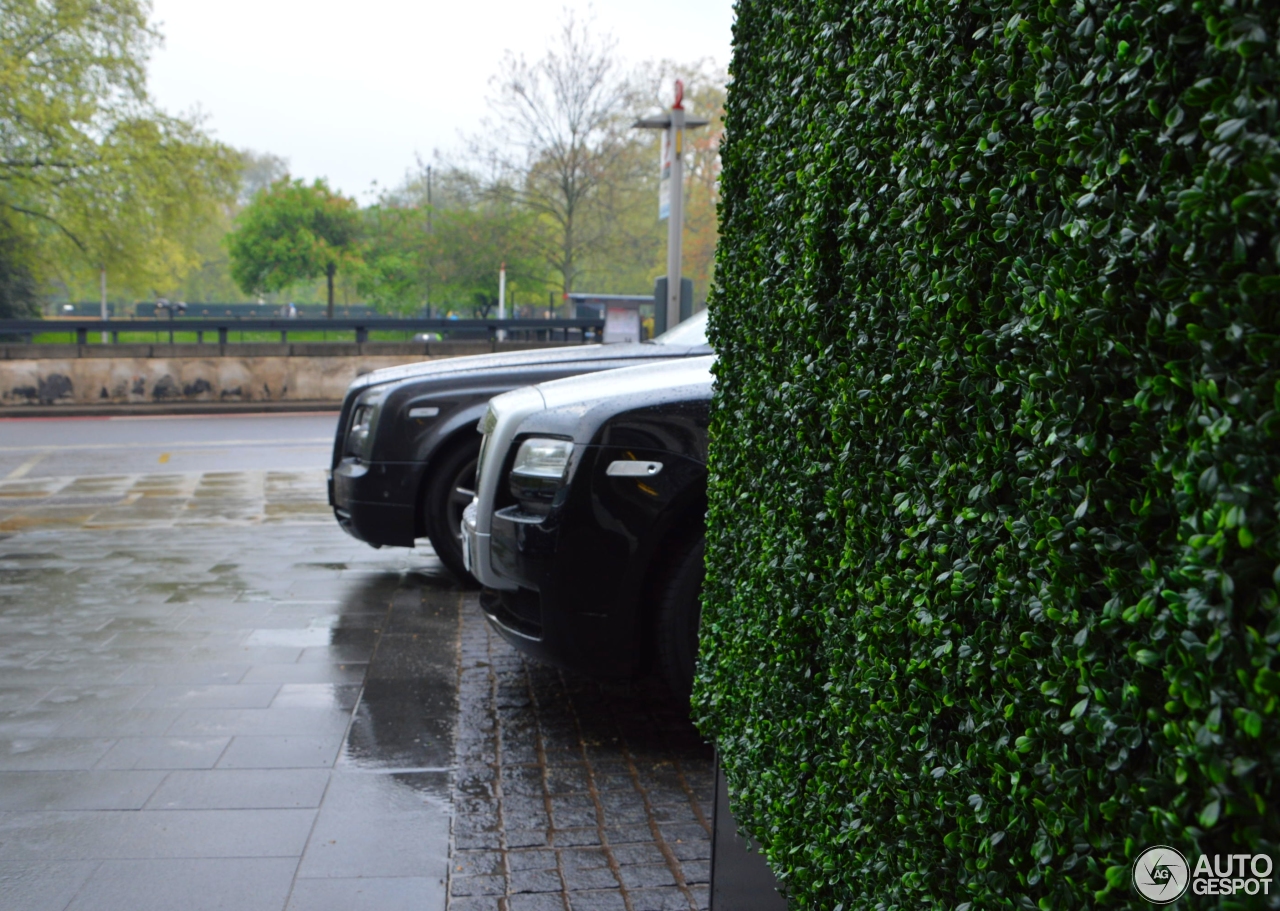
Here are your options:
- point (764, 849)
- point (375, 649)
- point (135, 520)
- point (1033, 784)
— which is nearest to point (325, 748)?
point (375, 649)

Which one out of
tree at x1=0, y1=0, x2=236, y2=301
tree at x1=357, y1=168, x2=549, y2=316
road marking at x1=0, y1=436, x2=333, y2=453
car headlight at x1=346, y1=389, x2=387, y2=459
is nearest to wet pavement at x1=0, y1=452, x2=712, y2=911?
car headlight at x1=346, y1=389, x2=387, y2=459

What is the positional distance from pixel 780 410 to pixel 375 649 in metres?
4.15

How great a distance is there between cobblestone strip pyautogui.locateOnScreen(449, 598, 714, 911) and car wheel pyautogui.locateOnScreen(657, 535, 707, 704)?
38 centimetres

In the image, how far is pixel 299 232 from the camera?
58.1m

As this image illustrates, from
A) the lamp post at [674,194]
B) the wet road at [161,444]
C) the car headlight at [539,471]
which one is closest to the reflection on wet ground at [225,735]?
the car headlight at [539,471]

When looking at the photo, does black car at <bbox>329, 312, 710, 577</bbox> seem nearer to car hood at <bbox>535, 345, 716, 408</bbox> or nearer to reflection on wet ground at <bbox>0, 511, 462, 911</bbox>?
reflection on wet ground at <bbox>0, 511, 462, 911</bbox>

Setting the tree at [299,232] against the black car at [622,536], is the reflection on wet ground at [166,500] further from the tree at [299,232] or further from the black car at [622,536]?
the tree at [299,232]

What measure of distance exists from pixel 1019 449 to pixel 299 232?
60716mm

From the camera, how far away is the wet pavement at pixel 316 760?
3.32m

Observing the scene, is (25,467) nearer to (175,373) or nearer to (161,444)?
(161,444)

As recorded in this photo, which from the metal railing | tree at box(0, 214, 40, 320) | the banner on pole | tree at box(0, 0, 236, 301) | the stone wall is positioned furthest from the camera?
tree at box(0, 214, 40, 320)

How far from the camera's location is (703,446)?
4.30 m

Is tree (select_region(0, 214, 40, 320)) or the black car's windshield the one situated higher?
tree (select_region(0, 214, 40, 320))

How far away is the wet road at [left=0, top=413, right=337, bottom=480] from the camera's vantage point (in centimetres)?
1370
